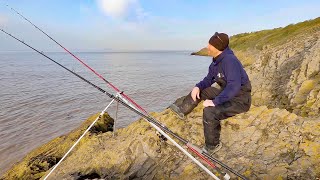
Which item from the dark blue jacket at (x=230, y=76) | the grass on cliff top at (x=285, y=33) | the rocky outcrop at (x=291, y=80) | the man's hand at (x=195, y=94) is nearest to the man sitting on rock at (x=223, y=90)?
the dark blue jacket at (x=230, y=76)

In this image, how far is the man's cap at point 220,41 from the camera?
17.5ft

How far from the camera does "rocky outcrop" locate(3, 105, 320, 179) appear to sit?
498cm

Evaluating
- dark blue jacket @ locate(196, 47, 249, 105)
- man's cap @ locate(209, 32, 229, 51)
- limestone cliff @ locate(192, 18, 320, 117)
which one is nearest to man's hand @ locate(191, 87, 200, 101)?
dark blue jacket @ locate(196, 47, 249, 105)

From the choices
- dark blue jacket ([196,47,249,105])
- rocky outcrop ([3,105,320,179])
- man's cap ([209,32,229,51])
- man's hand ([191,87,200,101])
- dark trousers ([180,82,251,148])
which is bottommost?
rocky outcrop ([3,105,320,179])

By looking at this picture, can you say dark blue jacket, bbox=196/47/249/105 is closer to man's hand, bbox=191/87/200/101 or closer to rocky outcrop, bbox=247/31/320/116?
man's hand, bbox=191/87/200/101

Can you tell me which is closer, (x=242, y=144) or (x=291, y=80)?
(x=242, y=144)

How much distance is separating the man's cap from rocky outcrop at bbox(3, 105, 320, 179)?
1.94 m

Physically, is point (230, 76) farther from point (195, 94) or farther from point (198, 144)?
point (198, 144)

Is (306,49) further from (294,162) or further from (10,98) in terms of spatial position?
(10,98)

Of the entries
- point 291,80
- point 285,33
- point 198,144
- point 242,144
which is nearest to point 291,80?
point 291,80

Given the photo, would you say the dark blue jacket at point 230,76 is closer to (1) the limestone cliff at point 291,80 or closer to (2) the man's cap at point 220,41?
(2) the man's cap at point 220,41

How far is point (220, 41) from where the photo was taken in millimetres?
5316

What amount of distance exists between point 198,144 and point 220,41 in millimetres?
2443

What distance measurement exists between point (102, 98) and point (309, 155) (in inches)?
740
